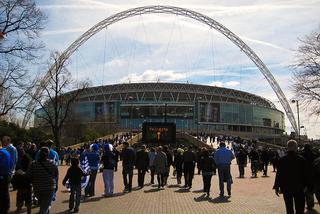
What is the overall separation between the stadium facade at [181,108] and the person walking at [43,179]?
117125mm

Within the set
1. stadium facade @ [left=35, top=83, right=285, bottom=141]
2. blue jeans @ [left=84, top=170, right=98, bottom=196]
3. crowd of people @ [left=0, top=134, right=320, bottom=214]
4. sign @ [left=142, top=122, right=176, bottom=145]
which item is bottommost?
blue jeans @ [left=84, top=170, right=98, bottom=196]

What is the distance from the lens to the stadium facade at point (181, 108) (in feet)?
452

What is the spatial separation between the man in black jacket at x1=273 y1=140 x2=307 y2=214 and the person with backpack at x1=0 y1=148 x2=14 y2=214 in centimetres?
592

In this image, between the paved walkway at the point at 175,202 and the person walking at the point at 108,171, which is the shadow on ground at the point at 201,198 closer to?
the paved walkway at the point at 175,202

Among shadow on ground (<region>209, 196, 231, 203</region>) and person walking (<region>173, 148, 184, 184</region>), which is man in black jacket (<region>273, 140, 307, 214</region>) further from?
person walking (<region>173, 148, 184, 184</region>)

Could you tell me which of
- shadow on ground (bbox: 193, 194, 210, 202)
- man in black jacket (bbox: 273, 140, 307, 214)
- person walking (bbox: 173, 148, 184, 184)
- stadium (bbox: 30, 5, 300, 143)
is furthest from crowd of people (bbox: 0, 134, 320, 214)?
stadium (bbox: 30, 5, 300, 143)

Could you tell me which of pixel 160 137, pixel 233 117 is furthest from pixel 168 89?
pixel 160 137

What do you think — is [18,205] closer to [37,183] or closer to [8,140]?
[8,140]

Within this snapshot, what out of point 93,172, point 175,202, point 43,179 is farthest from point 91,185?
point 43,179

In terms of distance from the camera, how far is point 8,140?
12344 millimetres

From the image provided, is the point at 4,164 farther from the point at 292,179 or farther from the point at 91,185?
→ the point at 91,185

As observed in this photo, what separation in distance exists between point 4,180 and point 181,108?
129 meters

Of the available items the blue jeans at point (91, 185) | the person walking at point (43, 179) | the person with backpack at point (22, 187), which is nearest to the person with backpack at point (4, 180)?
the person walking at point (43, 179)

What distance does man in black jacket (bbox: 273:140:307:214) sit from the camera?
33.0 ft
